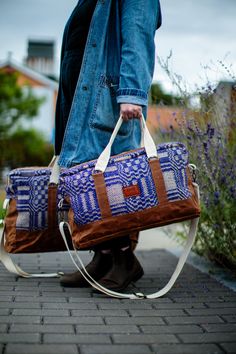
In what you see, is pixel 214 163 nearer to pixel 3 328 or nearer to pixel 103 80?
pixel 103 80

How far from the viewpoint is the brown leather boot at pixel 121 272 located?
4113 mm

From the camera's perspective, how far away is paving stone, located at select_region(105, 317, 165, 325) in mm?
3324

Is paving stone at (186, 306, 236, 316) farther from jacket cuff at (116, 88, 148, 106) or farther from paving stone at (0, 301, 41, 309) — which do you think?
jacket cuff at (116, 88, 148, 106)

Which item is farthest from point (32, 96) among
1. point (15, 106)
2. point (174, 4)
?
point (174, 4)

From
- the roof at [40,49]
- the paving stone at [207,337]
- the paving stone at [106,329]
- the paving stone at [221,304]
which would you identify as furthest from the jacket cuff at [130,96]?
the roof at [40,49]

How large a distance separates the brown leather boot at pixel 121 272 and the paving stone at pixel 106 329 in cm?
85

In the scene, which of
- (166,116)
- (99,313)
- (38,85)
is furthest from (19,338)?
(38,85)

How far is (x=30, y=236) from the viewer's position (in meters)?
4.37

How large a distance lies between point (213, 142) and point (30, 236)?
1.55 m

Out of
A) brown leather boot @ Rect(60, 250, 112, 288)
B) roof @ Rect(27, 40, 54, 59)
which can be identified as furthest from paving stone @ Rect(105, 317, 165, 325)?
roof @ Rect(27, 40, 54, 59)

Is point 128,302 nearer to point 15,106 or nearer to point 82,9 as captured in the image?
point 82,9

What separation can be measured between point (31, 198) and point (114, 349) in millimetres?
1731

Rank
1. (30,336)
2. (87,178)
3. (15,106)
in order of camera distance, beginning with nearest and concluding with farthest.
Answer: (30,336) < (87,178) < (15,106)

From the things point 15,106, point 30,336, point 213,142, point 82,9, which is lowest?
point 30,336
